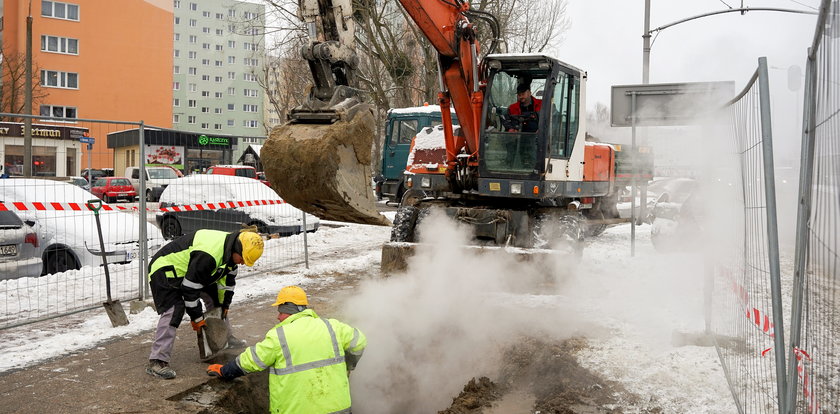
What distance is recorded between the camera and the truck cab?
61.7 ft

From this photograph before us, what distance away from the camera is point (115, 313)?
635 centimetres

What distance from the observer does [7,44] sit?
119 ft

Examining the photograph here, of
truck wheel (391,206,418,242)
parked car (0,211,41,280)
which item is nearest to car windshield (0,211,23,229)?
parked car (0,211,41,280)

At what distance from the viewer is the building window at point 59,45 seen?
3669cm

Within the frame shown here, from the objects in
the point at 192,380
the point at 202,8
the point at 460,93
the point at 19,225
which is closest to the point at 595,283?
the point at 460,93

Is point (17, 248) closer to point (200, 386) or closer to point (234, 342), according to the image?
point (234, 342)

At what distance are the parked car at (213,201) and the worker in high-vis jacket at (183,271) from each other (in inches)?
179

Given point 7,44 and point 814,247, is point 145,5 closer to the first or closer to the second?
point 7,44

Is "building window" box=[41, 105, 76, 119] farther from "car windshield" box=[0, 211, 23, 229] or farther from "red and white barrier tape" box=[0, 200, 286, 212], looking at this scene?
"car windshield" box=[0, 211, 23, 229]

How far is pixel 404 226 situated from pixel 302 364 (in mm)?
4759

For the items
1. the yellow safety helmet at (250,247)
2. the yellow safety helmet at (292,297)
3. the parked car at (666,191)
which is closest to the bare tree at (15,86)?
the parked car at (666,191)

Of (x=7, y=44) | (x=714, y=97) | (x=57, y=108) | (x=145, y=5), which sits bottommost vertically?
(x=714, y=97)

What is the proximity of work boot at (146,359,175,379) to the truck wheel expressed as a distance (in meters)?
3.86

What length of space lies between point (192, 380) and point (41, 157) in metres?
4.25
